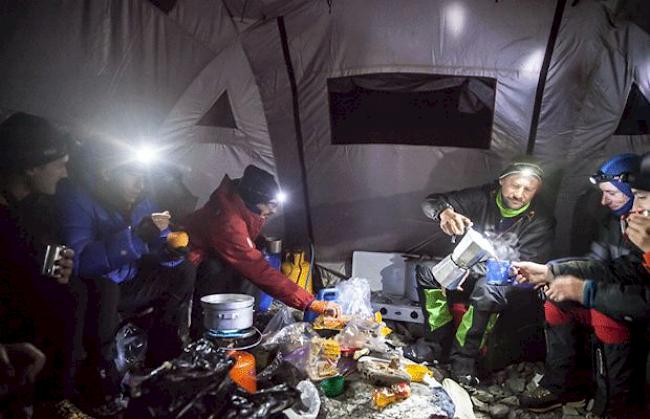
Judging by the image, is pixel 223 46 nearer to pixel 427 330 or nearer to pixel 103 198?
pixel 103 198

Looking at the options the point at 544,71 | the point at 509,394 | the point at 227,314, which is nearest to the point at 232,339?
the point at 227,314

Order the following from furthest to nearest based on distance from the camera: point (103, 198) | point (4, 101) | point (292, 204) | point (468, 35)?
point (292, 204) → point (468, 35) → point (4, 101) → point (103, 198)

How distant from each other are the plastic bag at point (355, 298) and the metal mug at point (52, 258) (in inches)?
70.8

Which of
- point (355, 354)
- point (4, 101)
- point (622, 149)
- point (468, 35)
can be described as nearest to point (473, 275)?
point (355, 354)

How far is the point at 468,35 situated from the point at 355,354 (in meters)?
2.43

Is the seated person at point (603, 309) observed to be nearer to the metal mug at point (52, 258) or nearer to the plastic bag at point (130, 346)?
the plastic bag at point (130, 346)

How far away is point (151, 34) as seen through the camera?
2895 mm

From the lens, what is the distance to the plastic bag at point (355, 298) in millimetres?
2987

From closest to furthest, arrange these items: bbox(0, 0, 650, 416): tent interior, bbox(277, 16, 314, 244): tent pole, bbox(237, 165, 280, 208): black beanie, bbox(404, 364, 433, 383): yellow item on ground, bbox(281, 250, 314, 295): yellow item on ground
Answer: bbox(404, 364, 433, 383): yellow item on ground, bbox(237, 165, 280, 208): black beanie, bbox(0, 0, 650, 416): tent interior, bbox(277, 16, 314, 244): tent pole, bbox(281, 250, 314, 295): yellow item on ground

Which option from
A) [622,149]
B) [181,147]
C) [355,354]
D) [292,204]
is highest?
[181,147]

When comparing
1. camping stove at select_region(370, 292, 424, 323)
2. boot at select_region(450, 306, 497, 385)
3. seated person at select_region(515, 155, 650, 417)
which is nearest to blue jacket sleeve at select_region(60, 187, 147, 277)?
camping stove at select_region(370, 292, 424, 323)

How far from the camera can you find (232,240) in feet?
8.89

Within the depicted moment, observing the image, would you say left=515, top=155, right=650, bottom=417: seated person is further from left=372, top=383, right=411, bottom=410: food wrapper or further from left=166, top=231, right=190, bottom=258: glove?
left=166, top=231, right=190, bottom=258: glove

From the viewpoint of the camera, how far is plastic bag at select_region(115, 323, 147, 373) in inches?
Answer: 84.3
